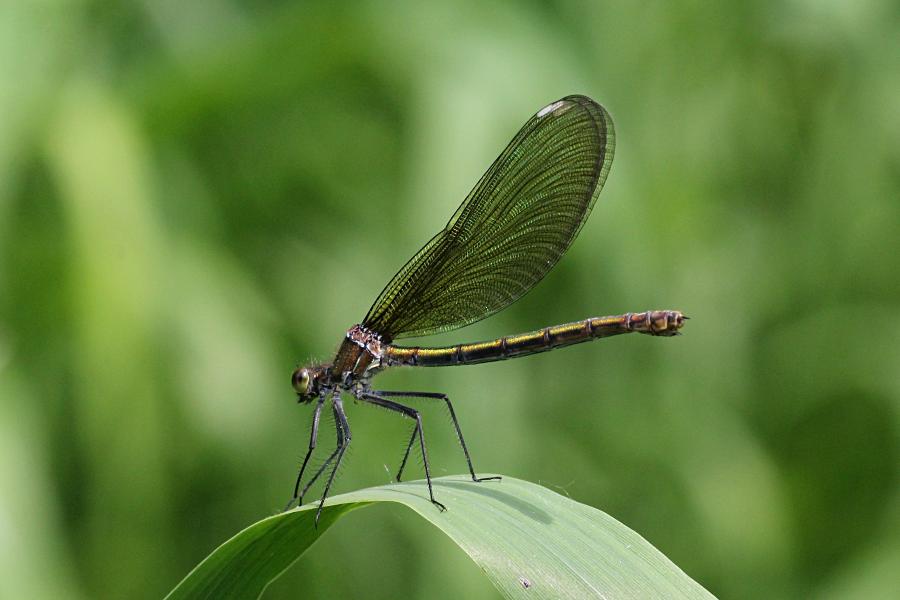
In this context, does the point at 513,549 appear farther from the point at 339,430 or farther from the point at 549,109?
the point at 549,109

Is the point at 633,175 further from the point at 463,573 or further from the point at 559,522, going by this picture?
the point at 559,522

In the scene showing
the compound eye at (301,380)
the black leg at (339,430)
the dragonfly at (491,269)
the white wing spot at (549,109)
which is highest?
the white wing spot at (549,109)

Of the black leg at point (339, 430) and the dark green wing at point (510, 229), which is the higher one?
the dark green wing at point (510, 229)

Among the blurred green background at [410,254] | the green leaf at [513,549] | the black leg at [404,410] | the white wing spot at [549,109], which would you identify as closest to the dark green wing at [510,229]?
the white wing spot at [549,109]

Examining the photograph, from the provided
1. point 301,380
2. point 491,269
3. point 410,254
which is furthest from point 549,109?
point 410,254

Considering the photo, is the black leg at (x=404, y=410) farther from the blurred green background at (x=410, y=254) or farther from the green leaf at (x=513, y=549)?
the blurred green background at (x=410, y=254)

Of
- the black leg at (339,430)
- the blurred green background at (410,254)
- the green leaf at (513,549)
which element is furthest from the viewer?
the blurred green background at (410,254)

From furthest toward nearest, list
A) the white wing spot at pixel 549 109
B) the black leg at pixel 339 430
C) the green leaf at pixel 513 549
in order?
1. the white wing spot at pixel 549 109
2. the black leg at pixel 339 430
3. the green leaf at pixel 513 549
